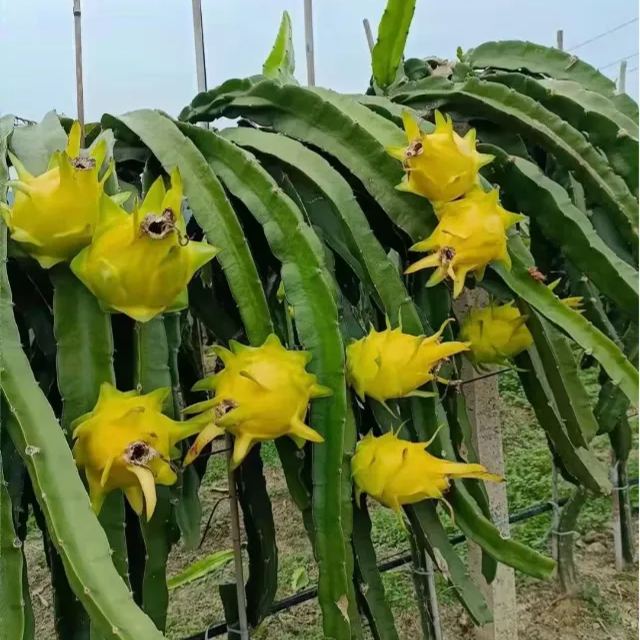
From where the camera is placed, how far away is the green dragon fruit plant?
1.22 ft

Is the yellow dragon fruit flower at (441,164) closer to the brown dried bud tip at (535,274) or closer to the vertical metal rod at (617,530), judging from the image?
the brown dried bud tip at (535,274)

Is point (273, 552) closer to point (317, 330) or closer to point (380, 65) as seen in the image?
point (317, 330)

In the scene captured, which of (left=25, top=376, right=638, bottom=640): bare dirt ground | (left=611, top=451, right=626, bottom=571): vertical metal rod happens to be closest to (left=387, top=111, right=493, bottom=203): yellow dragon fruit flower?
(left=25, top=376, right=638, bottom=640): bare dirt ground

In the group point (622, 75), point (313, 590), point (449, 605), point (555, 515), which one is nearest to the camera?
point (622, 75)

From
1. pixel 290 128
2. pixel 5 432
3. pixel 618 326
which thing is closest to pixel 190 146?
pixel 290 128

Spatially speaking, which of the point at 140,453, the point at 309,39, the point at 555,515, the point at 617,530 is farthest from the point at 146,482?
the point at 617,530

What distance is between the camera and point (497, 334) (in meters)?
0.55

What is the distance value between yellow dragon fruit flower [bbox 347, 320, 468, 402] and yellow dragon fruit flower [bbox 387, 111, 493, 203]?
0.10m

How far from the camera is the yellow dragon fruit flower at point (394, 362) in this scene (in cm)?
45

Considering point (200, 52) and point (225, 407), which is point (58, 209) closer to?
point (225, 407)

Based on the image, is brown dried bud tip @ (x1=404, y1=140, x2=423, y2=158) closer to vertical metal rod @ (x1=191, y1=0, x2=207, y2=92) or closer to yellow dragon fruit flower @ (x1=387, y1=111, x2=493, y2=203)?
yellow dragon fruit flower @ (x1=387, y1=111, x2=493, y2=203)

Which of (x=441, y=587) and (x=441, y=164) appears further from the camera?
(x=441, y=587)

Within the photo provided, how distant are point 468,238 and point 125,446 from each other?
0.25m

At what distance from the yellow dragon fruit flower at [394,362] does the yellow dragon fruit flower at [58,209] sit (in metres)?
0.18
